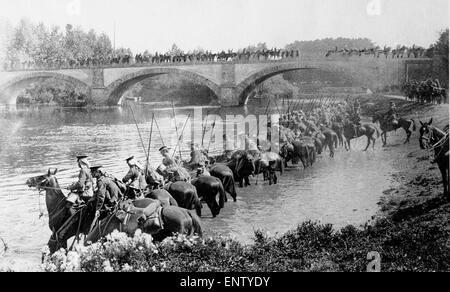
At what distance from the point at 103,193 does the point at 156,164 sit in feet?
6.84

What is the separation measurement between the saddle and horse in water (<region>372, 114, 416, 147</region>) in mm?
3367

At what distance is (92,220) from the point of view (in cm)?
582

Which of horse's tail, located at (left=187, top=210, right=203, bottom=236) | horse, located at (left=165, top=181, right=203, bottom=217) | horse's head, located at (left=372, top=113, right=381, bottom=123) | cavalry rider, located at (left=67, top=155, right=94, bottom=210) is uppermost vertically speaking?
horse's head, located at (left=372, top=113, right=381, bottom=123)

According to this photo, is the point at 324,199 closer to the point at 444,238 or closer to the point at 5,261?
the point at 444,238

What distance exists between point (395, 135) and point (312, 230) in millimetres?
2149

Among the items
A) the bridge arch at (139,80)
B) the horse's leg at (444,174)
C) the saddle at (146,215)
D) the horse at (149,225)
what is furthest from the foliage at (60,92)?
the horse's leg at (444,174)

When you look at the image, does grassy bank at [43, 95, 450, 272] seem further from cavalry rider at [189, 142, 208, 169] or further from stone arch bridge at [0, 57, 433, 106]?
stone arch bridge at [0, 57, 433, 106]

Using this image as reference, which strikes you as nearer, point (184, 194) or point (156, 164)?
point (184, 194)

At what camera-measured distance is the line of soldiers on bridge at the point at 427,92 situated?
21.0 ft

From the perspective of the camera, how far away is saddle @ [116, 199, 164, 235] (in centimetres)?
547

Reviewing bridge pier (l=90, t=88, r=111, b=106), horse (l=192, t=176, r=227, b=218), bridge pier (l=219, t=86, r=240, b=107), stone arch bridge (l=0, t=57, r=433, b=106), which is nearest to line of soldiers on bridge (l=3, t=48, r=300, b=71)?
stone arch bridge (l=0, t=57, r=433, b=106)

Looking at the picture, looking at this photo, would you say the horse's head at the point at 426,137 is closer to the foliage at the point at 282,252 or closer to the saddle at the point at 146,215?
the foliage at the point at 282,252

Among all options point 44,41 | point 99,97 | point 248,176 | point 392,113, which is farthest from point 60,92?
point 392,113

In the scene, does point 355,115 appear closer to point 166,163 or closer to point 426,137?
point 426,137
